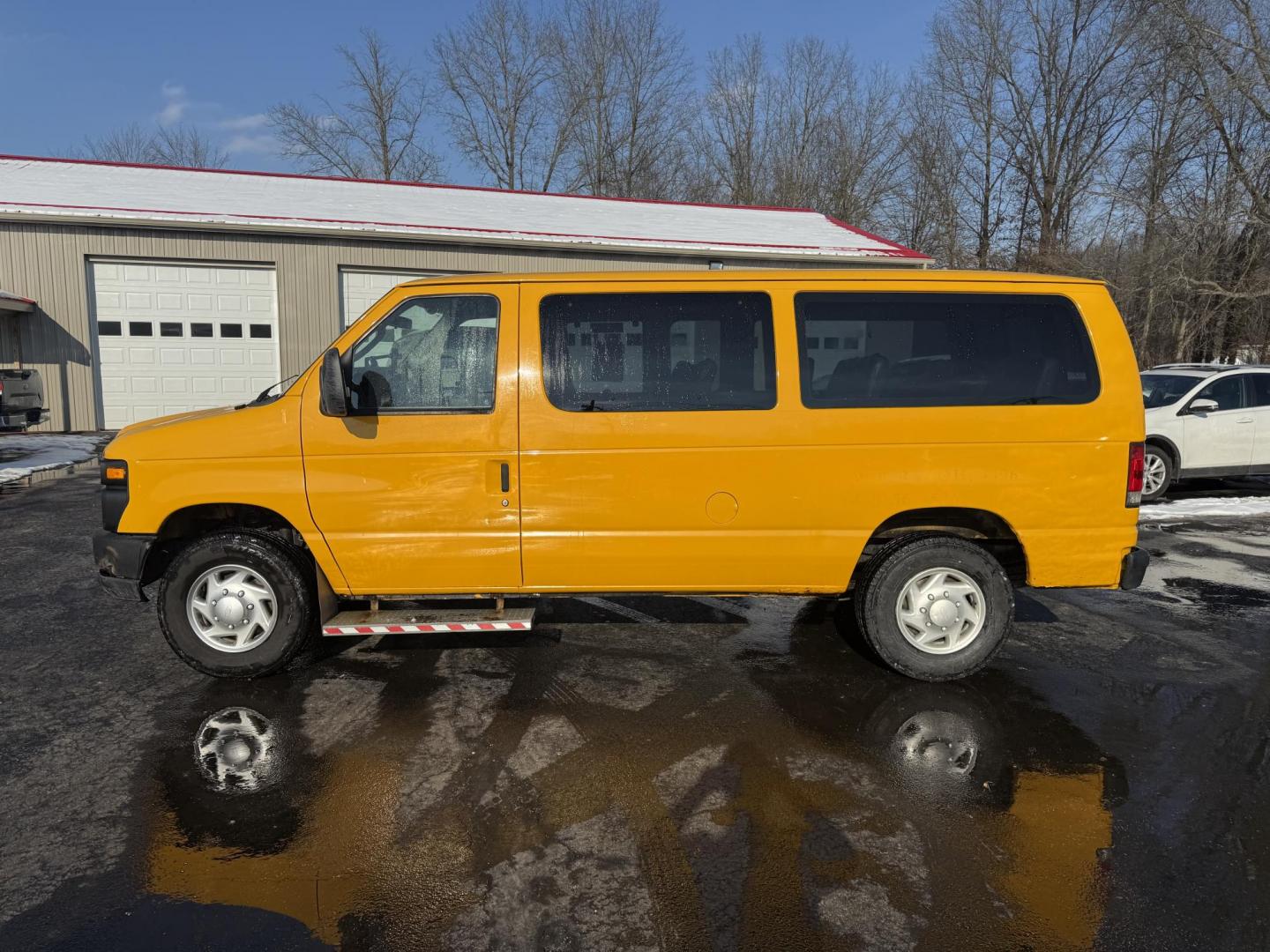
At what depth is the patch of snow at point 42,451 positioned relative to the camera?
1222cm

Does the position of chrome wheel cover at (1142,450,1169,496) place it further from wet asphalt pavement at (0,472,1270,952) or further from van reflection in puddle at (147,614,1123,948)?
van reflection in puddle at (147,614,1123,948)

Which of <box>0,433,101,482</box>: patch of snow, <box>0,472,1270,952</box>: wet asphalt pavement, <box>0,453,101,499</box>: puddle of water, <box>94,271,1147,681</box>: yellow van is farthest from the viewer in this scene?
<box>0,433,101,482</box>: patch of snow

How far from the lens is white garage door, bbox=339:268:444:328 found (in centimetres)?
1733


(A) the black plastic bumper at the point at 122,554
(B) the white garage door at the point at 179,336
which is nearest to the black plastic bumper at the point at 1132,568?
(A) the black plastic bumper at the point at 122,554

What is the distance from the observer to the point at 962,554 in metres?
4.63

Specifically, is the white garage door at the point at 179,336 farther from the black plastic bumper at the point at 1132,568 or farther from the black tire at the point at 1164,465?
the black plastic bumper at the point at 1132,568

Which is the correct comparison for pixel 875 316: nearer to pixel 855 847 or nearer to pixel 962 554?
pixel 962 554

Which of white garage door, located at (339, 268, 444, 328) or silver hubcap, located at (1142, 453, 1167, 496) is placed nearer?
silver hubcap, located at (1142, 453, 1167, 496)

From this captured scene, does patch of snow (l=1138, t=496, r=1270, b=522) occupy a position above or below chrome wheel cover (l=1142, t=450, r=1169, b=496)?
below

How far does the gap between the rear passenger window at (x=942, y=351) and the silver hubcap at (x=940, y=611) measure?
98 cm

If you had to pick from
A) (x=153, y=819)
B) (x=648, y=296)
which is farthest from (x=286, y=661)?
(x=648, y=296)

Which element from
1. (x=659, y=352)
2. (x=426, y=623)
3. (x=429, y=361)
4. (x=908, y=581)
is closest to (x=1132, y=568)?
(x=908, y=581)

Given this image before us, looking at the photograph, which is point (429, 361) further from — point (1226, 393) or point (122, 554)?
point (1226, 393)

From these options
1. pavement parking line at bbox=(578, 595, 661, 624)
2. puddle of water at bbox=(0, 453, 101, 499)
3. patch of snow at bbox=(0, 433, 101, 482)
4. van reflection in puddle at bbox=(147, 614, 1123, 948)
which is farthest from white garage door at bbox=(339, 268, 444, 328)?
van reflection in puddle at bbox=(147, 614, 1123, 948)
